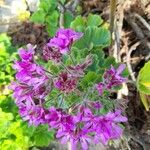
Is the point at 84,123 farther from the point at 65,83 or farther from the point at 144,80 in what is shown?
the point at 144,80

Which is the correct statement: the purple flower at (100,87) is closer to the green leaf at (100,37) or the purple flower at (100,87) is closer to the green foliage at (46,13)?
the green leaf at (100,37)

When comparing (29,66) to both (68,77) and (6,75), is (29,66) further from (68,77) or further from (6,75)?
(6,75)

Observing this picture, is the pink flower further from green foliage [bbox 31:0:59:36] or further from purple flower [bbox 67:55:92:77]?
green foliage [bbox 31:0:59:36]

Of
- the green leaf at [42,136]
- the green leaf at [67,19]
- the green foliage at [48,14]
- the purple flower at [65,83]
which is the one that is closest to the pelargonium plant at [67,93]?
the purple flower at [65,83]

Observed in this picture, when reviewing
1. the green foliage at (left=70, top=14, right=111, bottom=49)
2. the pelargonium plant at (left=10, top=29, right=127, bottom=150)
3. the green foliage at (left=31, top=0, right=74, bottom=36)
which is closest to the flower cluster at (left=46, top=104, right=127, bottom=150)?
the pelargonium plant at (left=10, top=29, right=127, bottom=150)

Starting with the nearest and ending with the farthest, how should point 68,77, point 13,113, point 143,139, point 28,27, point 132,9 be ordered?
point 68,77
point 13,113
point 143,139
point 132,9
point 28,27

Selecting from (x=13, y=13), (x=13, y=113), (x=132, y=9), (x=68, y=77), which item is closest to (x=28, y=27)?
(x=13, y=13)
